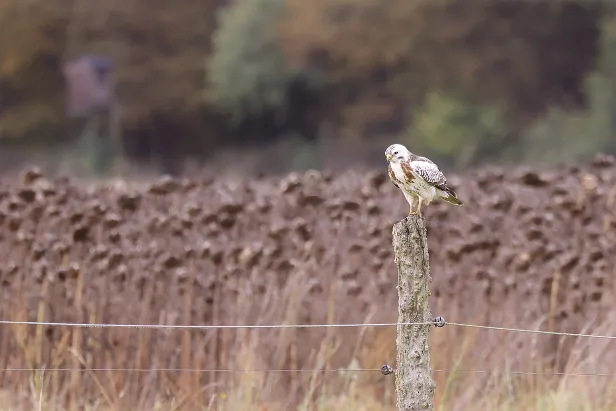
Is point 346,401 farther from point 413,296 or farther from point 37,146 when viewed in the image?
point 37,146

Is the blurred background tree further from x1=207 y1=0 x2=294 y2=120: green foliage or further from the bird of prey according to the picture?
the bird of prey

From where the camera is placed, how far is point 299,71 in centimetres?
2942

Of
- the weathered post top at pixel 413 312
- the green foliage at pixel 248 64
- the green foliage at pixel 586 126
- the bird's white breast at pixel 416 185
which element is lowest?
the weathered post top at pixel 413 312

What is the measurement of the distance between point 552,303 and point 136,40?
23090 millimetres

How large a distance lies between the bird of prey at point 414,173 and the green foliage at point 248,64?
2404 centimetres

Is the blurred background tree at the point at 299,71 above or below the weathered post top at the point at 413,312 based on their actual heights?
above

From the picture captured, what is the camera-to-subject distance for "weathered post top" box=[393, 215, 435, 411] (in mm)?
4277

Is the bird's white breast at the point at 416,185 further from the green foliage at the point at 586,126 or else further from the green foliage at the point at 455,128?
the green foliage at the point at 455,128

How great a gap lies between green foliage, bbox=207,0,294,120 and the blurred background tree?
3 centimetres

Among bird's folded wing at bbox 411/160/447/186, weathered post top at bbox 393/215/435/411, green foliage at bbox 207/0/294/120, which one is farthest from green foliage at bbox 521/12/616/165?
weathered post top at bbox 393/215/435/411

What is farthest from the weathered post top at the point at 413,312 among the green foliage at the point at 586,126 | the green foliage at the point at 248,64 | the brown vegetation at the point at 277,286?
the green foliage at the point at 248,64

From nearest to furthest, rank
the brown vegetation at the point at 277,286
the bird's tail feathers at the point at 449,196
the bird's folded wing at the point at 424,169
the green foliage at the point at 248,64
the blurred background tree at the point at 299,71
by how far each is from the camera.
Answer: the bird's folded wing at the point at 424,169 → the bird's tail feathers at the point at 449,196 → the brown vegetation at the point at 277,286 → the blurred background tree at the point at 299,71 → the green foliage at the point at 248,64

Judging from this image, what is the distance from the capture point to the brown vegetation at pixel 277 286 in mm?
6480

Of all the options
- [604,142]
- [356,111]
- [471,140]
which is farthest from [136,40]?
[604,142]
